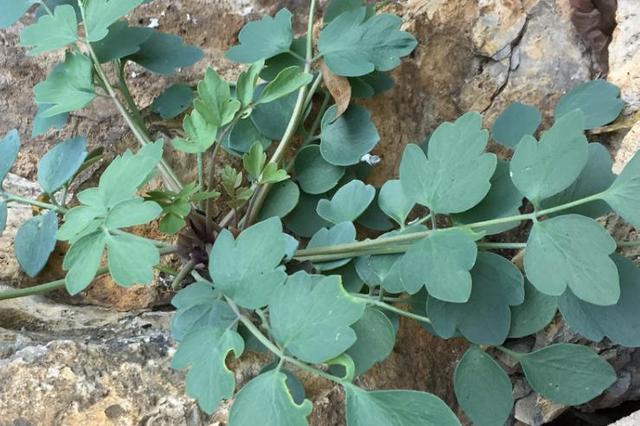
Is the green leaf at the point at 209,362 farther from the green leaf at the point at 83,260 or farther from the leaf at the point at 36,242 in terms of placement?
the leaf at the point at 36,242

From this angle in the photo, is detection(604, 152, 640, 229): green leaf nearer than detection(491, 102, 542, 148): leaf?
Yes

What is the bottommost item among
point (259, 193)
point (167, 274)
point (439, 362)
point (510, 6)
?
point (439, 362)

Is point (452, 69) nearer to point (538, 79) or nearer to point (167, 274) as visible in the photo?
point (538, 79)

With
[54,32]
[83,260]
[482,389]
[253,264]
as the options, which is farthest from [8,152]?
[482,389]

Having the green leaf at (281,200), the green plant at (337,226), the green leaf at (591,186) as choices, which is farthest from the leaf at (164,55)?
the green leaf at (591,186)

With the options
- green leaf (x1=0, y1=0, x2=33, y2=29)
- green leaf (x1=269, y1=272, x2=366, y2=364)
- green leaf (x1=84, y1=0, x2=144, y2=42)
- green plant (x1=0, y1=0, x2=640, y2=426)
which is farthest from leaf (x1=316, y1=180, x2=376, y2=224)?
green leaf (x1=0, y1=0, x2=33, y2=29)

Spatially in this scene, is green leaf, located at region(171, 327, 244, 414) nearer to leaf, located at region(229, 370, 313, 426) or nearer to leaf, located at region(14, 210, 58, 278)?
leaf, located at region(229, 370, 313, 426)

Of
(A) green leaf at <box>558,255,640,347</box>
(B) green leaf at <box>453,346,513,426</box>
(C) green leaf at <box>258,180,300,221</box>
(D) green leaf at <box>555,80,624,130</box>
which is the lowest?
(B) green leaf at <box>453,346,513,426</box>

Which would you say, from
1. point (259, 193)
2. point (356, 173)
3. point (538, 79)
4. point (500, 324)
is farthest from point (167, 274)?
point (538, 79)
